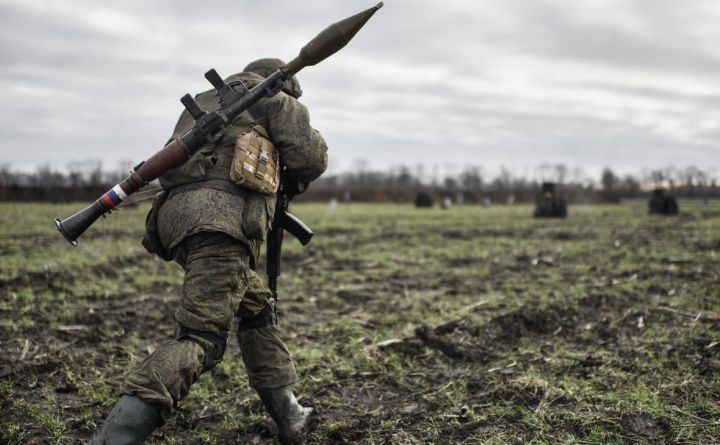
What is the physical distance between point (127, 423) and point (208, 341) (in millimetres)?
536

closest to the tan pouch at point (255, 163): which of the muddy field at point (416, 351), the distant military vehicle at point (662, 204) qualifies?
the muddy field at point (416, 351)

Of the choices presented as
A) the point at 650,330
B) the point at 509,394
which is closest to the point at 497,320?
the point at 650,330

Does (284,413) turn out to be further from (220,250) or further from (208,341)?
(220,250)

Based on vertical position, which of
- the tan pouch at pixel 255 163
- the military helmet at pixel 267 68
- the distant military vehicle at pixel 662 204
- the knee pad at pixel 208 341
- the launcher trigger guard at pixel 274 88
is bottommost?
the knee pad at pixel 208 341

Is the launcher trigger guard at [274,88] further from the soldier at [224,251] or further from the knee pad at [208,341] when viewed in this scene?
the knee pad at [208,341]

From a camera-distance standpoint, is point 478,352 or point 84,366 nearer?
point 84,366

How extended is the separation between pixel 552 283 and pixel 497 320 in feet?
8.70

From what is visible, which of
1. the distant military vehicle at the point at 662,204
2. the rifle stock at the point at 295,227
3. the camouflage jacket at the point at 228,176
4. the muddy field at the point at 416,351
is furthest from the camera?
the distant military vehicle at the point at 662,204

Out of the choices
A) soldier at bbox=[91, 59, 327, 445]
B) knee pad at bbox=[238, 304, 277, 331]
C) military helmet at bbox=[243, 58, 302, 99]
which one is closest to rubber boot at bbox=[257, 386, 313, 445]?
soldier at bbox=[91, 59, 327, 445]

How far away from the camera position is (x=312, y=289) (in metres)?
7.87

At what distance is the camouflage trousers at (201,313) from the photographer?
2736 millimetres

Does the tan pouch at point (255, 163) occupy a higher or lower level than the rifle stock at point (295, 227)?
higher

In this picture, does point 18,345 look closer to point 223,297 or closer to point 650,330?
point 223,297

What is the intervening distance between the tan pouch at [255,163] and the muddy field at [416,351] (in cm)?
162
